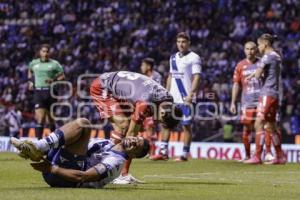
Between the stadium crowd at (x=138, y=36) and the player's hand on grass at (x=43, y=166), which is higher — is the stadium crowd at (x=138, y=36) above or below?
above

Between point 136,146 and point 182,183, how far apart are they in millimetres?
2431

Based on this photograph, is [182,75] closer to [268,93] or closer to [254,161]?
[268,93]

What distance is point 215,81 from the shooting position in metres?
29.2

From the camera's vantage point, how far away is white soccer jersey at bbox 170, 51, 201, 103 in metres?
17.8

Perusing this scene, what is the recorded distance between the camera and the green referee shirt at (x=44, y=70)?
19938mm

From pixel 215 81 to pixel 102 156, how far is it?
1949 centimetres

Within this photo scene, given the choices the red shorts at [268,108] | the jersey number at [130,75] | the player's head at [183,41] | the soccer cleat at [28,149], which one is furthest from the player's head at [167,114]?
the player's head at [183,41]

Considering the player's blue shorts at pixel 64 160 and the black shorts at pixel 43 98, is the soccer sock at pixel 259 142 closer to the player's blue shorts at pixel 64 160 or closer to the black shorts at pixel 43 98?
the black shorts at pixel 43 98

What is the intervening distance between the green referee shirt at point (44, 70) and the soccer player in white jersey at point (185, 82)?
3263mm

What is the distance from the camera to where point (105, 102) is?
480 inches

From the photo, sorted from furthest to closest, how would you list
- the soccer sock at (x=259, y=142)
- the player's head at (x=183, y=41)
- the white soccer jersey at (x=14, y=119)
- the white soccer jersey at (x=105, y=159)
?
the white soccer jersey at (x=14, y=119) → the player's head at (x=183, y=41) → the soccer sock at (x=259, y=142) → the white soccer jersey at (x=105, y=159)

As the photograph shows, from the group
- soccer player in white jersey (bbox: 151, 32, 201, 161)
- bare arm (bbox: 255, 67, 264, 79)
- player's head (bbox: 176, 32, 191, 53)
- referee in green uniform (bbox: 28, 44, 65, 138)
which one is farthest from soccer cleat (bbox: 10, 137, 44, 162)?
referee in green uniform (bbox: 28, 44, 65, 138)

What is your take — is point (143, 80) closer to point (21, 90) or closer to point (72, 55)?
point (21, 90)

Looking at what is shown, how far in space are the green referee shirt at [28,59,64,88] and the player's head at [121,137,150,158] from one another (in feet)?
34.3
